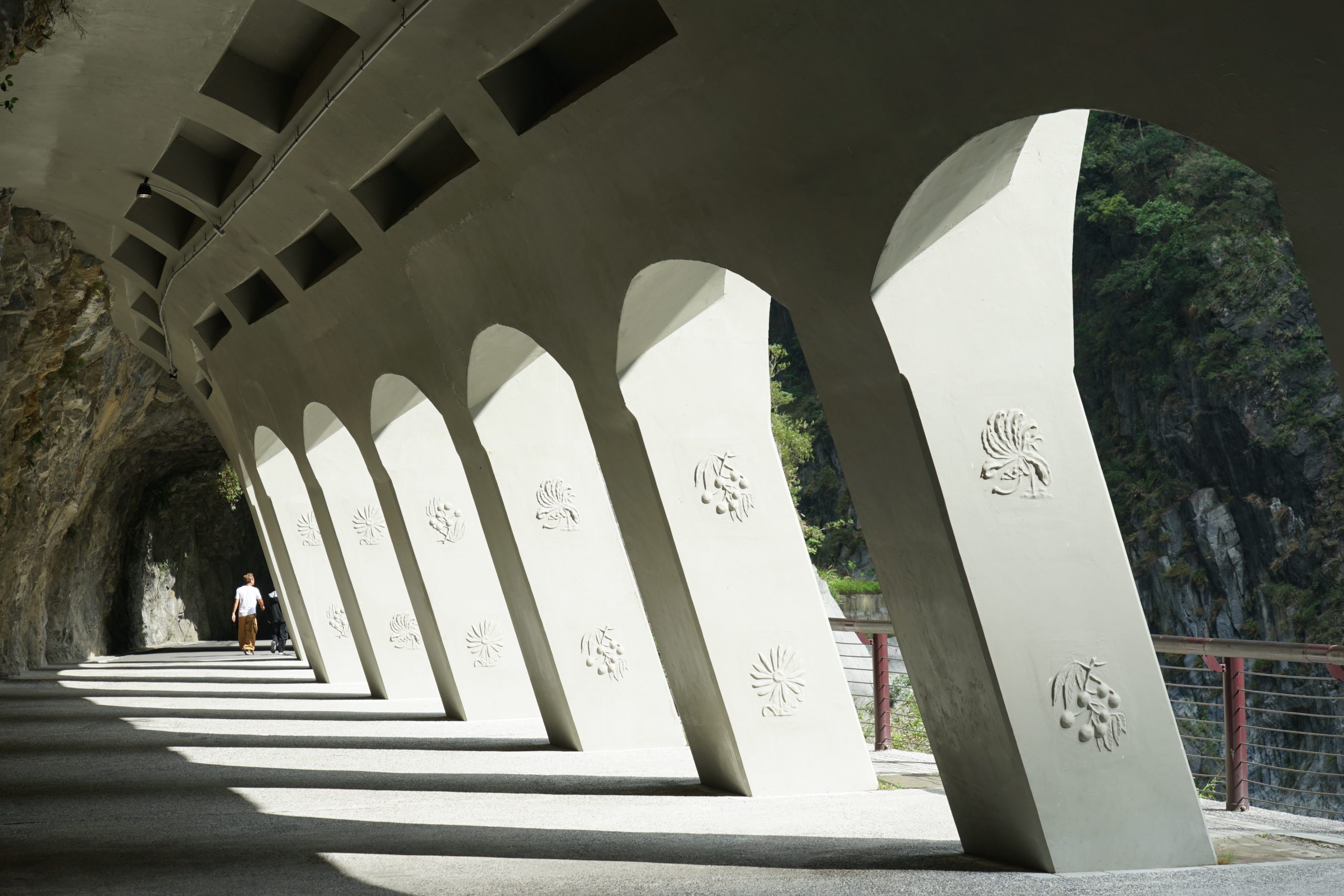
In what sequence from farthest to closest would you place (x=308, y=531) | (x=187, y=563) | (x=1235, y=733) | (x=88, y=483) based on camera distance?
1. (x=187, y=563)
2. (x=88, y=483)
3. (x=308, y=531)
4. (x=1235, y=733)

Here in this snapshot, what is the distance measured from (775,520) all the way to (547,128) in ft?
8.52

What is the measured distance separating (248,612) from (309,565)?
27.1 feet

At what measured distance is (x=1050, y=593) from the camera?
16.1 feet

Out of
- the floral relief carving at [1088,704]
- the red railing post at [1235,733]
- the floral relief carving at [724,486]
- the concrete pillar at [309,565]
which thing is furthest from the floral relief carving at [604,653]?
the concrete pillar at [309,565]

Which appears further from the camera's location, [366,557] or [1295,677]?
[366,557]

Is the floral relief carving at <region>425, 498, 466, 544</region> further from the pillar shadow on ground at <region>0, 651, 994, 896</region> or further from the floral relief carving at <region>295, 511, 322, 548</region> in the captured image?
the floral relief carving at <region>295, 511, 322, 548</region>

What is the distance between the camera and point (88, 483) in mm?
22109

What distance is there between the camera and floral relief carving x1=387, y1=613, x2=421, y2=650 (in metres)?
14.6

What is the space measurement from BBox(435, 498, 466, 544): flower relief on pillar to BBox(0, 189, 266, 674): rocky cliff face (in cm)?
395

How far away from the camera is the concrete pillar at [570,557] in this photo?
924 cm

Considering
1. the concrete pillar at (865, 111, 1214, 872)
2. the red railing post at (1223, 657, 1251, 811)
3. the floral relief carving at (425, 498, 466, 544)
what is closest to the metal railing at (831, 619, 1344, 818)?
the red railing post at (1223, 657, 1251, 811)

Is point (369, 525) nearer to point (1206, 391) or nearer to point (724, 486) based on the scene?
point (724, 486)

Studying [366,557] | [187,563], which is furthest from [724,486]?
[187,563]

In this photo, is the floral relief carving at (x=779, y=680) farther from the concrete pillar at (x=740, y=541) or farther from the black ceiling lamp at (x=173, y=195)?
the black ceiling lamp at (x=173, y=195)
